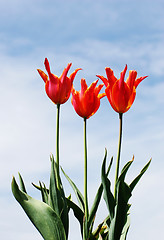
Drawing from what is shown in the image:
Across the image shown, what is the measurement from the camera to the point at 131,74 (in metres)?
2.00

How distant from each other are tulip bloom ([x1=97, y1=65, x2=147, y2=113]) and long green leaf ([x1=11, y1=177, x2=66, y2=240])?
58cm

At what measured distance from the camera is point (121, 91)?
1.94m

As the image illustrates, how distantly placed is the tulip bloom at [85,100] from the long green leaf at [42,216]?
0.50 metres

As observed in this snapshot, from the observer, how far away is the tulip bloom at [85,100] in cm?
206

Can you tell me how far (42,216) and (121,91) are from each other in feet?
2.28

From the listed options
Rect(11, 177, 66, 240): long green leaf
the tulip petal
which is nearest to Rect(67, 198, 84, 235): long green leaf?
Rect(11, 177, 66, 240): long green leaf

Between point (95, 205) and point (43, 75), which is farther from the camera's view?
point (43, 75)

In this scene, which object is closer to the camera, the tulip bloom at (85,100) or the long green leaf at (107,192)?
the long green leaf at (107,192)

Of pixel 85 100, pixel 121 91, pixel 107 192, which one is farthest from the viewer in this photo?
pixel 85 100

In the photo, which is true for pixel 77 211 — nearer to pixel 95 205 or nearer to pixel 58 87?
pixel 95 205

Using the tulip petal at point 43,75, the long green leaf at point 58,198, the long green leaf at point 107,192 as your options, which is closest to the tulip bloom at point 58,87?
the tulip petal at point 43,75

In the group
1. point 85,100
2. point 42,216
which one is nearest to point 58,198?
point 42,216

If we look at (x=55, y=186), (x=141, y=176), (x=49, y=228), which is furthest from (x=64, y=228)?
(x=141, y=176)

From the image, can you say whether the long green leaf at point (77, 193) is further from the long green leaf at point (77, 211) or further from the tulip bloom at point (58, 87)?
the tulip bloom at point (58, 87)
